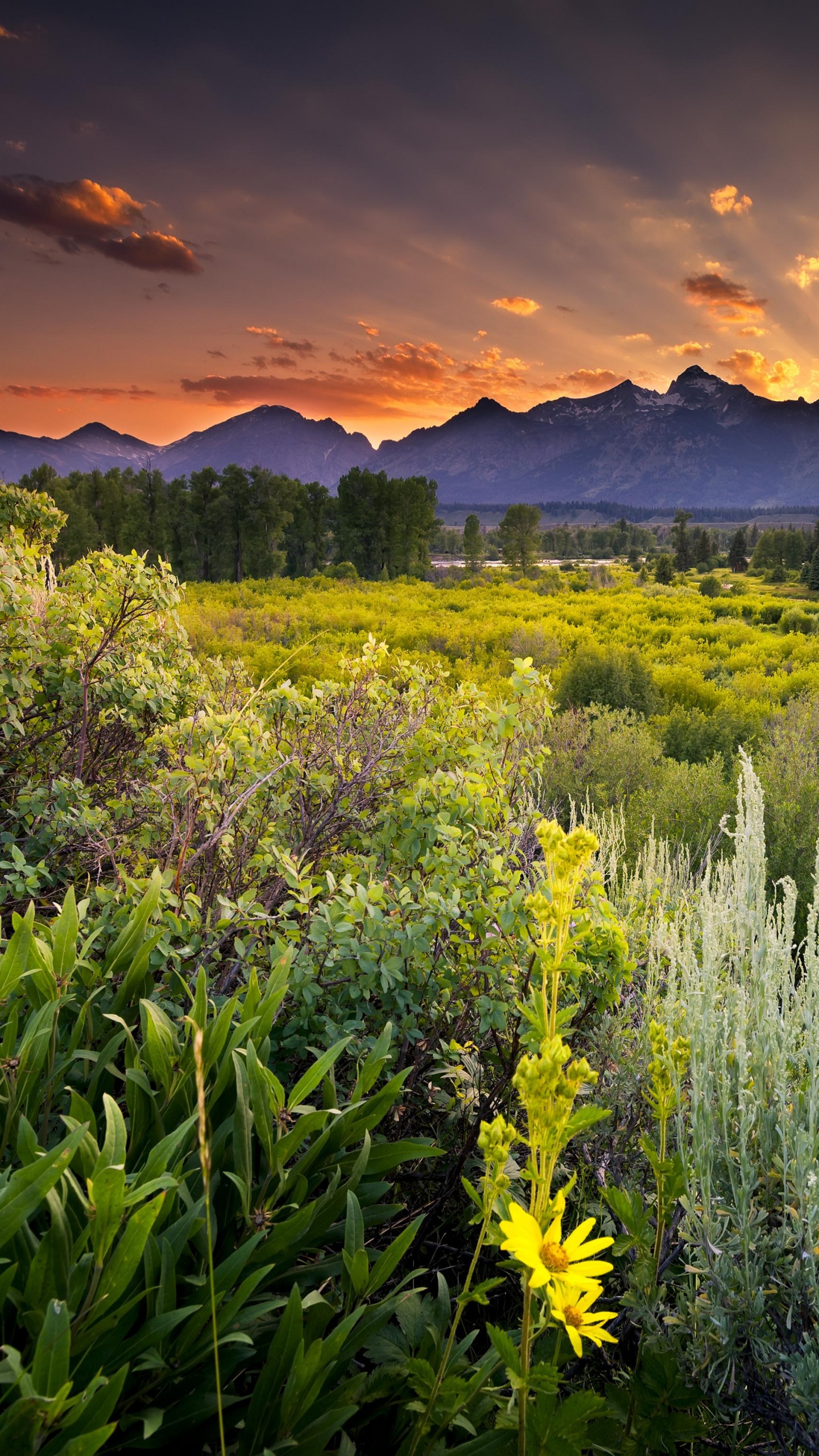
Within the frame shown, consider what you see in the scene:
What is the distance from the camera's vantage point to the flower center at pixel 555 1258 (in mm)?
889

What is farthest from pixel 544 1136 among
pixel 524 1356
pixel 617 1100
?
pixel 617 1100

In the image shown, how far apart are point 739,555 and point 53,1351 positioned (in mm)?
68907

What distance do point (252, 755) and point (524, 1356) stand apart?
1914 mm

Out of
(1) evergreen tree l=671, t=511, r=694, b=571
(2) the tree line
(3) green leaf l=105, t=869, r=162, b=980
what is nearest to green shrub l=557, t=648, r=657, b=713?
(3) green leaf l=105, t=869, r=162, b=980

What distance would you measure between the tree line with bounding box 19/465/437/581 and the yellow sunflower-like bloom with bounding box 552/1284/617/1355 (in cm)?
4446

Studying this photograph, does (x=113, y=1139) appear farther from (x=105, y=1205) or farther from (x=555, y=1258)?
(x=555, y=1258)

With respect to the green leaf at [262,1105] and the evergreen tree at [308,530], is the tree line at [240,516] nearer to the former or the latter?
the evergreen tree at [308,530]

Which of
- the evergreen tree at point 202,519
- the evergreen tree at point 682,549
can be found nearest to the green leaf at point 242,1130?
the evergreen tree at point 202,519

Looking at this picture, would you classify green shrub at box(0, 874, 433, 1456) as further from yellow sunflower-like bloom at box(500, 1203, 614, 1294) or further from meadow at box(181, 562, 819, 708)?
meadow at box(181, 562, 819, 708)

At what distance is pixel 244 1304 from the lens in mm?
1215

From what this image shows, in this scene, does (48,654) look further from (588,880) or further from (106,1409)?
(106,1409)

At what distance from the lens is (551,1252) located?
90 centimetres

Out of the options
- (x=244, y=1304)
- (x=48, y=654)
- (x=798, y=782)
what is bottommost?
(x=798, y=782)

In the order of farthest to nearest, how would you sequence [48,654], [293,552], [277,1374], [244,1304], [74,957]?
1. [293,552]
2. [48,654]
3. [74,957]
4. [244,1304]
5. [277,1374]
